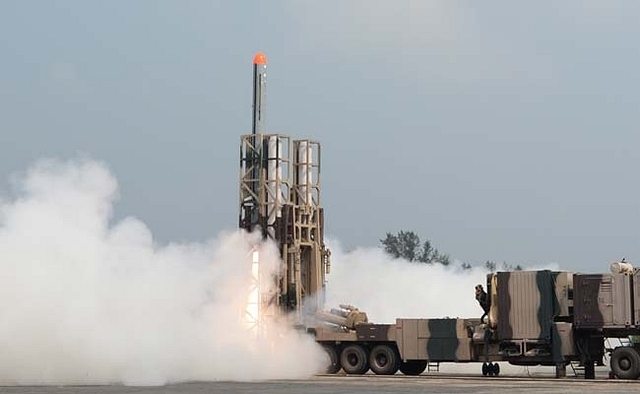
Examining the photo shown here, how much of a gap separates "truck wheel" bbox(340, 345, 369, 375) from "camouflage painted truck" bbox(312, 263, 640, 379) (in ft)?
0.12

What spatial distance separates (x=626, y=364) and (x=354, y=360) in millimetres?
10762

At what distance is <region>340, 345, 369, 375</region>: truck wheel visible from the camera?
4912 cm

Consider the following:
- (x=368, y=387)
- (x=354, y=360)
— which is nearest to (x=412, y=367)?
(x=354, y=360)

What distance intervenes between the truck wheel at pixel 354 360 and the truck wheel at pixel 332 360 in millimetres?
304

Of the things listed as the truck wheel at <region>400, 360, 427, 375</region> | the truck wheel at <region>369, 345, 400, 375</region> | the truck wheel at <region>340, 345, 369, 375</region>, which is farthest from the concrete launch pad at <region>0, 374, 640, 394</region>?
the truck wheel at <region>400, 360, 427, 375</region>

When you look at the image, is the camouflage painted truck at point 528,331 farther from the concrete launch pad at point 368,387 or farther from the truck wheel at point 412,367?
the concrete launch pad at point 368,387

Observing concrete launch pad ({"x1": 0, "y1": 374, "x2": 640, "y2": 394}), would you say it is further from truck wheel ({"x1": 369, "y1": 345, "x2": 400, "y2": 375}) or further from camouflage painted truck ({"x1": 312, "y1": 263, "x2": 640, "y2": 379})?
truck wheel ({"x1": 369, "y1": 345, "x2": 400, "y2": 375})

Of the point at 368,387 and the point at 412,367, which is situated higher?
the point at 412,367

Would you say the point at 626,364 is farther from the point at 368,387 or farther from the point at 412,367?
the point at 368,387

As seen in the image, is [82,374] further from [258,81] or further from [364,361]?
[258,81]

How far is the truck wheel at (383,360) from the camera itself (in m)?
48.6

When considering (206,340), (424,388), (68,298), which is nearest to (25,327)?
(68,298)

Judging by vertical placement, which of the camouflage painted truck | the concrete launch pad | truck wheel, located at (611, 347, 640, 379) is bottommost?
the concrete launch pad

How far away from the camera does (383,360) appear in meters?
49.0
